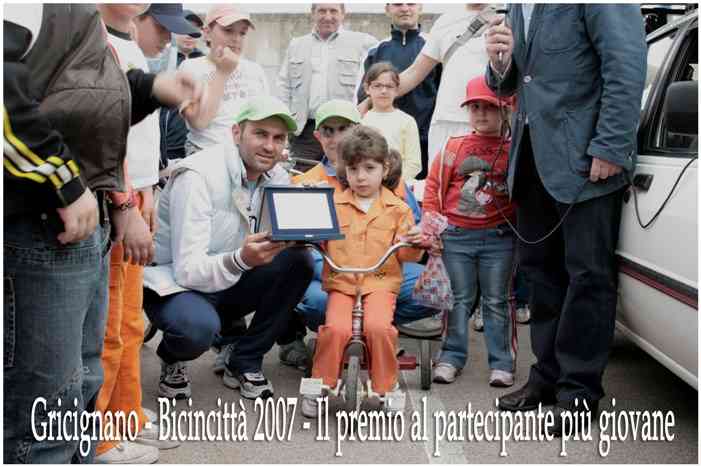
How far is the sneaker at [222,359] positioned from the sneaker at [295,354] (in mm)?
363

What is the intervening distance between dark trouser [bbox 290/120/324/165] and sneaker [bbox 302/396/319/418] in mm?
3110

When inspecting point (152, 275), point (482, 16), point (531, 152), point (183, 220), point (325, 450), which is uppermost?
point (482, 16)

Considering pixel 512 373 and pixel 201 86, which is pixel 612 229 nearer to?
pixel 512 373

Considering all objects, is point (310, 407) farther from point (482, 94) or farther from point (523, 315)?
point (523, 315)

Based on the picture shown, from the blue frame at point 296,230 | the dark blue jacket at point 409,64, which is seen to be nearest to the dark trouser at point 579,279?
the blue frame at point 296,230

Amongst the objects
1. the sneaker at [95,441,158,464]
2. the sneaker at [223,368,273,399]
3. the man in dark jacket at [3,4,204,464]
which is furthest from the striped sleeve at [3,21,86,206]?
the sneaker at [223,368,273,399]

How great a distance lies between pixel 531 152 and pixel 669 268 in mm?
833

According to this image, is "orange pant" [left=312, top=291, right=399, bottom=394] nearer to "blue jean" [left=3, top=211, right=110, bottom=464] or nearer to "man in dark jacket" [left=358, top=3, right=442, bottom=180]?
"blue jean" [left=3, top=211, right=110, bottom=464]

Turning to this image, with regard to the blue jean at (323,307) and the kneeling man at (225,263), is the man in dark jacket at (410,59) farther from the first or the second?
the kneeling man at (225,263)

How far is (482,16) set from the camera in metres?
5.32

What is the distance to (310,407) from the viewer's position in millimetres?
3867

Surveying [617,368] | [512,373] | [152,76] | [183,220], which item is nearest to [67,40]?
[152,76]

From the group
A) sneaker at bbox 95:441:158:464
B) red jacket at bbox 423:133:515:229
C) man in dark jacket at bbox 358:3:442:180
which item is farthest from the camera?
man in dark jacket at bbox 358:3:442:180

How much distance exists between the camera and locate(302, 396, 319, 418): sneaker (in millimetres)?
3861
